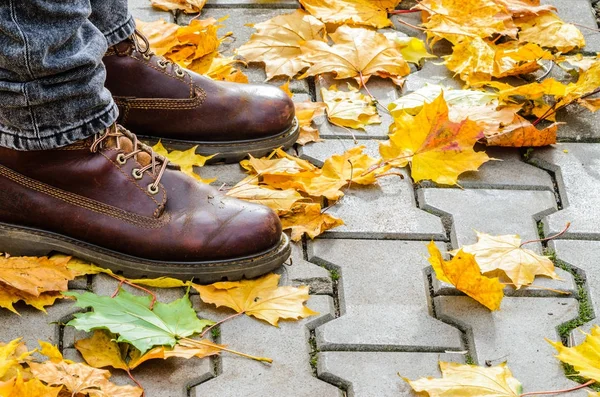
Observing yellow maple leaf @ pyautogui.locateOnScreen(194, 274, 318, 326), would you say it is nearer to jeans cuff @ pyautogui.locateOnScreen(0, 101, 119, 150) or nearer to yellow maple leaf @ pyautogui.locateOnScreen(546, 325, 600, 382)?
jeans cuff @ pyautogui.locateOnScreen(0, 101, 119, 150)

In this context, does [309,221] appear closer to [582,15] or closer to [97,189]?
[97,189]

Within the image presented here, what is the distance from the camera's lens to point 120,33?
7.64 feet

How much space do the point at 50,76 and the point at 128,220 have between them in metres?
0.40

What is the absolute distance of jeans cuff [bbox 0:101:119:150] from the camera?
6.56 ft

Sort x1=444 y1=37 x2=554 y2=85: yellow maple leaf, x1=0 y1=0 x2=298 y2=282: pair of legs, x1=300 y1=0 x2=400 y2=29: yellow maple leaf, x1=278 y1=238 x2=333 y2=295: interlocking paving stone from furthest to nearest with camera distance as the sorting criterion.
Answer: x1=300 y1=0 x2=400 y2=29: yellow maple leaf → x1=444 y1=37 x2=554 y2=85: yellow maple leaf → x1=278 y1=238 x2=333 y2=295: interlocking paving stone → x1=0 y1=0 x2=298 y2=282: pair of legs

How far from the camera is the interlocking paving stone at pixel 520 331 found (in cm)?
195

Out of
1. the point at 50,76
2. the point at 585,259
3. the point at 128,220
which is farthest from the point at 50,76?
the point at 585,259

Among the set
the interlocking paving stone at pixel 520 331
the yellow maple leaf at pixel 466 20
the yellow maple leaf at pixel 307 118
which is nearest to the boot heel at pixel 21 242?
the yellow maple leaf at pixel 307 118

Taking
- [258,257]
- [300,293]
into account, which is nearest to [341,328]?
[300,293]

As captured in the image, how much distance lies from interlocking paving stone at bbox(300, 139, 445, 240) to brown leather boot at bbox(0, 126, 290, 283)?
29 centimetres

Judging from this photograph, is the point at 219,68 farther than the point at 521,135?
Yes

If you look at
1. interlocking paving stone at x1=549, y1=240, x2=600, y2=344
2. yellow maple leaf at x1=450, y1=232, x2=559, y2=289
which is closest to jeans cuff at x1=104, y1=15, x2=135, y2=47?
yellow maple leaf at x1=450, y1=232, x2=559, y2=289

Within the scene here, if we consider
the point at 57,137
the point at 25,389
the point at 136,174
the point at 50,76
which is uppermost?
the point at 50,76

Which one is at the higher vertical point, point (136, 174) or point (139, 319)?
point (136, 174)
